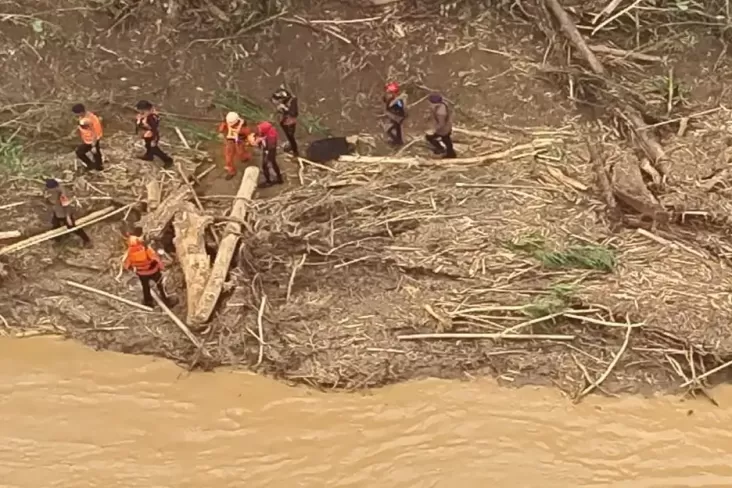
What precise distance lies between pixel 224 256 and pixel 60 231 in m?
1.79

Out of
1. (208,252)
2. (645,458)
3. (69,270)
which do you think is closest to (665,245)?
(645,458)

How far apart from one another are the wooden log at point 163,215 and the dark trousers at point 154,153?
0.60m

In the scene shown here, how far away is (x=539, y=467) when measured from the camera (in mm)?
7738

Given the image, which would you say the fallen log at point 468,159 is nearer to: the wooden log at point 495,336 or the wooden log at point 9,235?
the wooden log at point 495,336

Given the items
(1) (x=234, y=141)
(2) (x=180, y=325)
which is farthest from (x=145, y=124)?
(2) (x=180, y=325)

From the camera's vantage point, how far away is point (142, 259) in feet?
28.0

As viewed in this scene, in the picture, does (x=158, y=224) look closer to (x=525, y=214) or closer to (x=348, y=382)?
(x=348, y=382)

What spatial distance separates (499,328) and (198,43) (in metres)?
5.46

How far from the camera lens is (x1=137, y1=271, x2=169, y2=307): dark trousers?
28.8 ft

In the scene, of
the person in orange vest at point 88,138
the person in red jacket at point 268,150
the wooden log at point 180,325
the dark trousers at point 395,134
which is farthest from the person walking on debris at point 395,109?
the wooden log at point 180,325

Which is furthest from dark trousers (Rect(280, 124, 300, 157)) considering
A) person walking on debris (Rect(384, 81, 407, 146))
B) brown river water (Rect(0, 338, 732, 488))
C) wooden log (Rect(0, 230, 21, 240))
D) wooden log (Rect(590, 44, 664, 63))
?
wooden log (Rect(590, 44, 664, 63))

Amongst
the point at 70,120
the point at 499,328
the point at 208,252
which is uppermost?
the point at 70,120

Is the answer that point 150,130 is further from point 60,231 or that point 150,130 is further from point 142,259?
point 142,259

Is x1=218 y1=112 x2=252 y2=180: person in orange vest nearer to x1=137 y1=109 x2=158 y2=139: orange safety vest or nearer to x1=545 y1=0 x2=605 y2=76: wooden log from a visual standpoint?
x1=137 y1=109 x2=158 y2=139: orange safety vest
